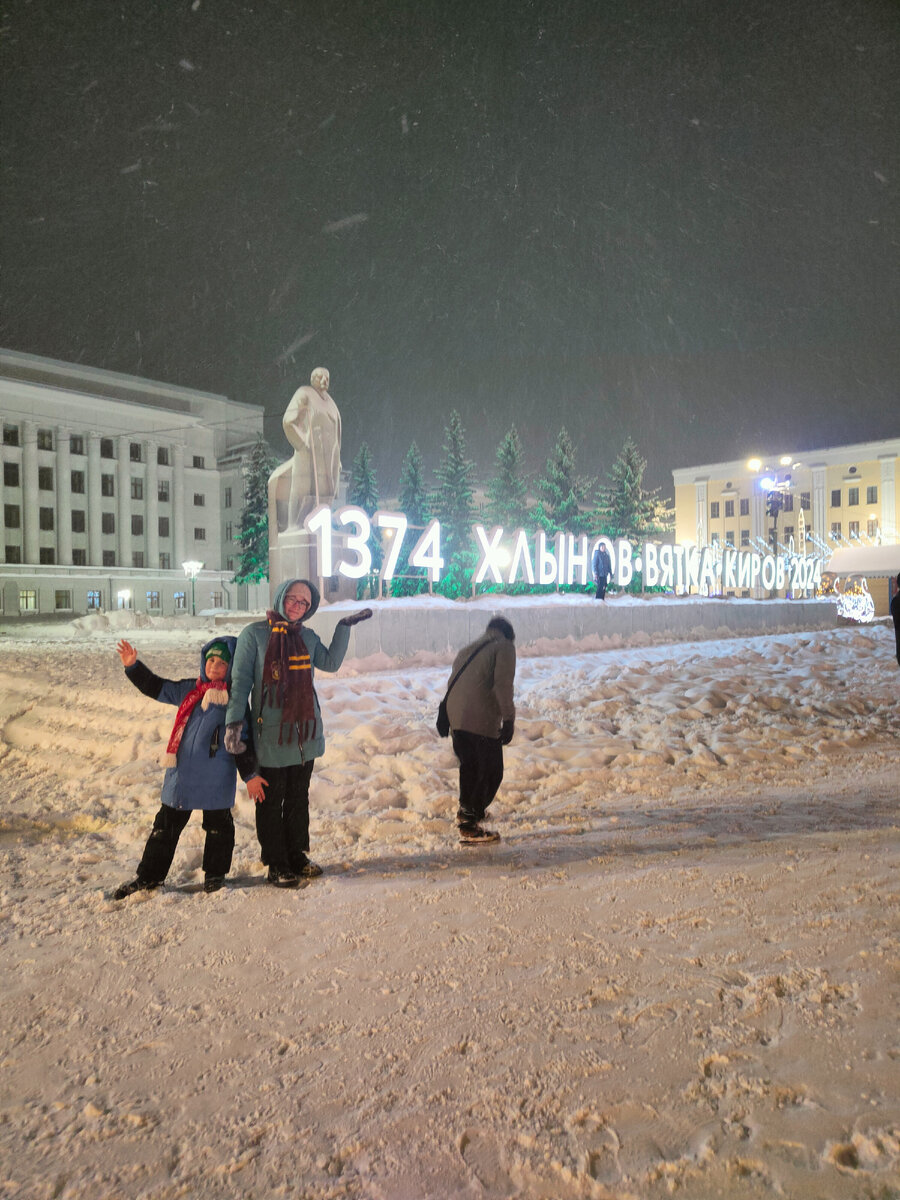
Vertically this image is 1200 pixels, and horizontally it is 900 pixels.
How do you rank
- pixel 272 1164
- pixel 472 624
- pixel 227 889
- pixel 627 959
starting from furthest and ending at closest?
pixel 472 624, pixel 227 889, pixel 627 959, pixel 272 1164

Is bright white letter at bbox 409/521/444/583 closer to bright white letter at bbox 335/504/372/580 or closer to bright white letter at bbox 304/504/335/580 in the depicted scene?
bright white letter at bbox 335/504/372/580

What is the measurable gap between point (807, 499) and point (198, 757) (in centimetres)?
6487

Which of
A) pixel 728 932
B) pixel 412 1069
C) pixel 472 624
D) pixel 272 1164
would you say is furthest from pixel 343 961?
pixel 472 624

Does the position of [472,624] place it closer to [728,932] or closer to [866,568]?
[728,932]

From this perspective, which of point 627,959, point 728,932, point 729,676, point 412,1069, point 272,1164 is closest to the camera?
point 272,1164

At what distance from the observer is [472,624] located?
15.1 metres

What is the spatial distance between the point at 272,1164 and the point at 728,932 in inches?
86.0

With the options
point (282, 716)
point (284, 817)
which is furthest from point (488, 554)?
point (282, 716)

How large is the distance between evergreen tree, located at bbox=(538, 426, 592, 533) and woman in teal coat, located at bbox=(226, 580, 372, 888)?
38515mm

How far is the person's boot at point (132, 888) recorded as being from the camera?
417 cm

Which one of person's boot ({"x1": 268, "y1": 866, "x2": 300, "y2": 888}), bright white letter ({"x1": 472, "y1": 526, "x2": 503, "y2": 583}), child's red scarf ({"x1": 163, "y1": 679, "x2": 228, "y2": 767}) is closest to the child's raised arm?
child's red scarf ({"x1": 163, "y1": 679, "x2": 228, "y2": 767})

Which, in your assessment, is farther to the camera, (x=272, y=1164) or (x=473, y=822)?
(x=473, y=822)

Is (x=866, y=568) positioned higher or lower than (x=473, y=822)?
higher

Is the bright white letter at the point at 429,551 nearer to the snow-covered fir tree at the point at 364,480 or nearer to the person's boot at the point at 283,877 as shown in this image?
the person's boot at the point at 283,877
